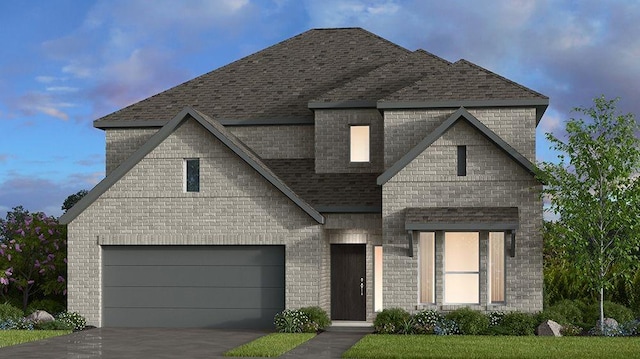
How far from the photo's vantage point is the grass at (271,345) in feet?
66.1

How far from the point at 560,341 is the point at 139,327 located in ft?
39.7

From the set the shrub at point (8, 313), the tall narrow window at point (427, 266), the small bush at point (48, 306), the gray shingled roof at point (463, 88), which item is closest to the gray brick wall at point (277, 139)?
the gray shingled roof at point (463, 88)

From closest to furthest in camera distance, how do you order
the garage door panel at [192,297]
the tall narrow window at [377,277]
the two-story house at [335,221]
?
the two-story house at [335,221] → the garage door panel at [192,297] → the tall narrow window at [377,277]

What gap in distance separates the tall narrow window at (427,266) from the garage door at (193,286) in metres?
4.01

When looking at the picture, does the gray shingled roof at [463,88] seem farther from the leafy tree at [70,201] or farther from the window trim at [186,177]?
the leafy tree at [70,201]

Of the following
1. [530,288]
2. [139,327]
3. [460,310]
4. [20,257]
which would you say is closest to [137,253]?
[139,327]

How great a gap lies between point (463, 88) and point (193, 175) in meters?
8.47

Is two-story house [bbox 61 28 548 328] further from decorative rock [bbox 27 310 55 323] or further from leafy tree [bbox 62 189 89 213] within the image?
leafy tree [bbox 62 189 89 213]

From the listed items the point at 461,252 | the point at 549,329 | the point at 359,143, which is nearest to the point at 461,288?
the point at 461,252

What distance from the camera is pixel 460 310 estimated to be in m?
25.6

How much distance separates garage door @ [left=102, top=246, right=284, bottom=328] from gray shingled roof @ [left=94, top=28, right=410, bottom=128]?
541 centimetres

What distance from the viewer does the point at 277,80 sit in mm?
33031

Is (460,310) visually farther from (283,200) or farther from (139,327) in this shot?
(139,327)

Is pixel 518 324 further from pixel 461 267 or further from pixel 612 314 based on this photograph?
pixel 612 314
